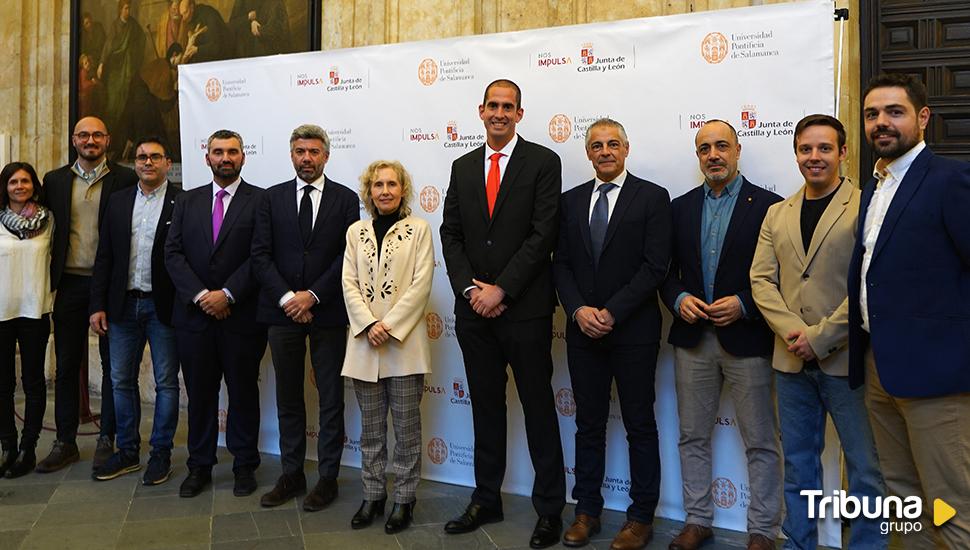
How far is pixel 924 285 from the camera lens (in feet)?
8.15

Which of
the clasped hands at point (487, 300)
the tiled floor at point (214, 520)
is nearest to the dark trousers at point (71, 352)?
the tiled floor at point (214, 520)

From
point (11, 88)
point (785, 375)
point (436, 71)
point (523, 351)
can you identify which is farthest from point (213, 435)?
point (11, 88)

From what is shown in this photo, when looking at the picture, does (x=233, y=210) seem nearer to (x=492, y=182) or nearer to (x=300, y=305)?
(x=300, y=305)

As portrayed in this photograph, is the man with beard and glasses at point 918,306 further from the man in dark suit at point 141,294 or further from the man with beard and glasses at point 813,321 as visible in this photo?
the man in dark suit at point 141,294

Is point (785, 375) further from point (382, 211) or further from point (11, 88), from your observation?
point (11, 88)

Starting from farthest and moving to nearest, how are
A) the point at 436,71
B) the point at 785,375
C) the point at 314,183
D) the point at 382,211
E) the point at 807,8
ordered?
the point at 436,71 → the point at 314,183 → the point at 382,211 → the point at 807,8 → the point at 785,375

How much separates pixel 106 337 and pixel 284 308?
1.41 metres

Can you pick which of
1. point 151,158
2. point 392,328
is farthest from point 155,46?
point 392,328

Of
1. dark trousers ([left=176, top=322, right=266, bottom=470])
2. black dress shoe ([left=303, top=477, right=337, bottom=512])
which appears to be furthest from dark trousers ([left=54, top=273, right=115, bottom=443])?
black dress shoe ([left=303, top=477, right=337, bottom=512])

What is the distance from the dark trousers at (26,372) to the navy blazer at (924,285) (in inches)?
178

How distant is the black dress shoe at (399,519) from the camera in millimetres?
3594

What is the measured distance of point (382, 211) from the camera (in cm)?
369

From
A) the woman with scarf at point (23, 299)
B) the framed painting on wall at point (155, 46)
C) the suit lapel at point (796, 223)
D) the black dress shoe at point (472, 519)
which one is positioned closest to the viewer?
the suit lapel at point (796, 223)

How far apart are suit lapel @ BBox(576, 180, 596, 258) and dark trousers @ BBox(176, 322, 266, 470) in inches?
77.1
